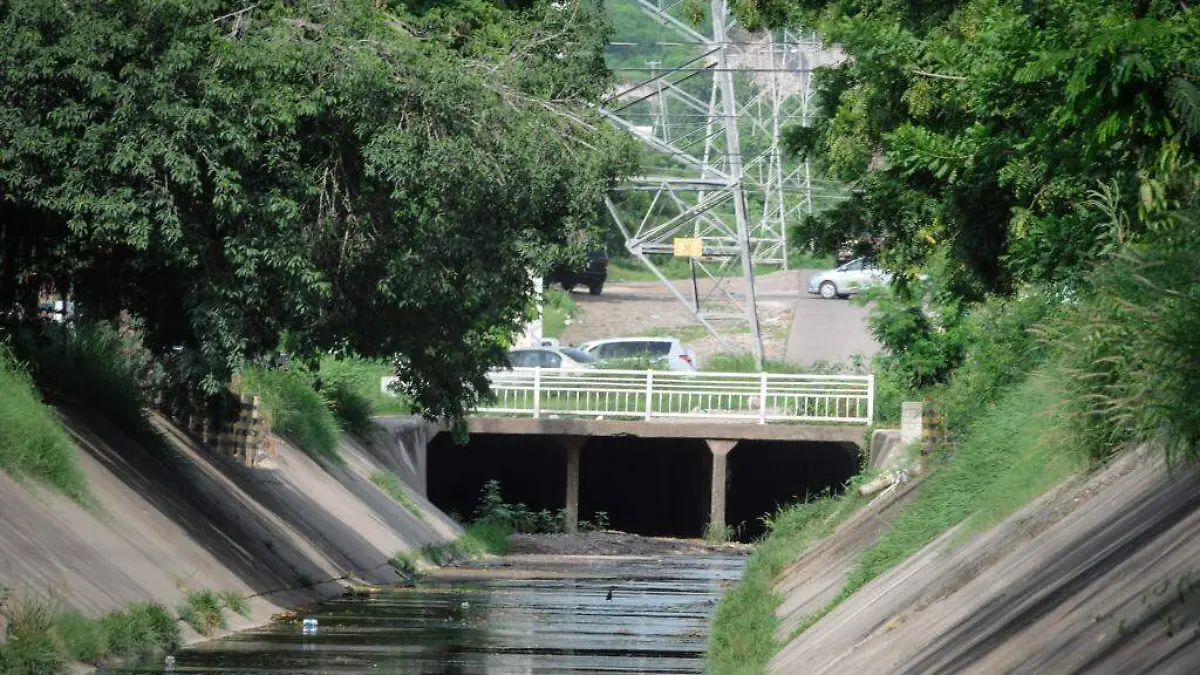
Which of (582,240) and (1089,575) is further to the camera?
(582,240)

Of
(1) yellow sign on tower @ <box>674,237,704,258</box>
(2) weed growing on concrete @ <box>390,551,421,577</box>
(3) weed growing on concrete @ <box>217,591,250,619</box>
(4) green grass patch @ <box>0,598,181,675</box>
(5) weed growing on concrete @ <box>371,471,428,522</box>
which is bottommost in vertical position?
(2) weed growing on concrete @ <box>390,551,421,577</box>

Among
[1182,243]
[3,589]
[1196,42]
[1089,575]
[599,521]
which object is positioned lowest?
[599,521]

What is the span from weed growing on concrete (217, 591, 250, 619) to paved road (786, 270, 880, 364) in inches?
1388

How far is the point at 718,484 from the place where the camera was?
37.2m

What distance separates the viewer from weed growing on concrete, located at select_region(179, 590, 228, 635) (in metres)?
16.0

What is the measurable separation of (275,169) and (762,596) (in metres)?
6.08

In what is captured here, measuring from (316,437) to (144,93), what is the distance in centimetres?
1321

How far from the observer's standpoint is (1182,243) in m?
10.3

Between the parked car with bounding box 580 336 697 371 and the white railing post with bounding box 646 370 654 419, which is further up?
the parked car with bounding box 580 336 697 371

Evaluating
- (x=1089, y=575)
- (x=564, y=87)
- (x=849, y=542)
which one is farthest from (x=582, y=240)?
(x=1089, y=575)

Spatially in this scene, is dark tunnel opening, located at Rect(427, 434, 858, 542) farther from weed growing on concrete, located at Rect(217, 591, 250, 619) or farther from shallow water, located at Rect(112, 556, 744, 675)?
weed growing on concrete, located at Rect(217, 591, 250, 619)

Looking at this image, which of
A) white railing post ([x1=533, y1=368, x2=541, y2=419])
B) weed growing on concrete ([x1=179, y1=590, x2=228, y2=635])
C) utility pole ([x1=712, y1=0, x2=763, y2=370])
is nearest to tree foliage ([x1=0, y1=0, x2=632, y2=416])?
weed growing on concrete ([x1=179, y1=590, x2=228, y2=635])

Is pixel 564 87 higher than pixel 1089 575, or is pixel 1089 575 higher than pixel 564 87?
pixel 564 87

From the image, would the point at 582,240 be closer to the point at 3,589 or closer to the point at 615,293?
the point at 3,589
